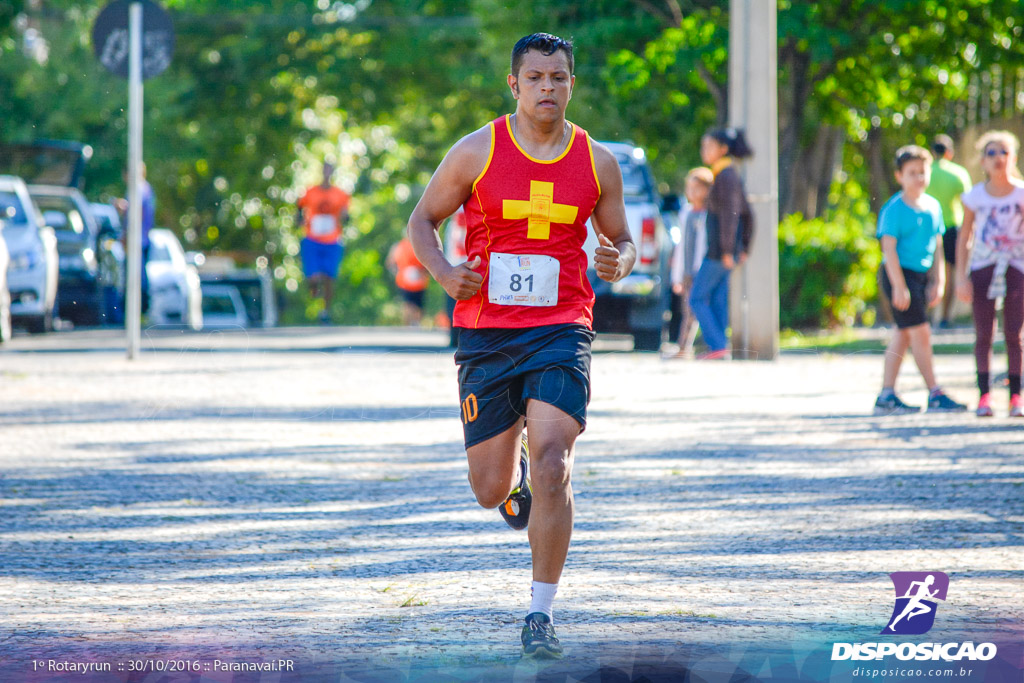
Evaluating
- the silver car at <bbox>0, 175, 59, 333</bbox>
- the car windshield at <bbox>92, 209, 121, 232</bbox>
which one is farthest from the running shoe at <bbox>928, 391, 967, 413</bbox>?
the car windshield at <bbox>92, 209, 121, 232</bbox>

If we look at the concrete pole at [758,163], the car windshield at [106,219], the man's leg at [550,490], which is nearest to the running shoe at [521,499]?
the man's leg at [550,490]

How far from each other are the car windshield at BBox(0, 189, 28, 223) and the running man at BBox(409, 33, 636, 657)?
50.3ft

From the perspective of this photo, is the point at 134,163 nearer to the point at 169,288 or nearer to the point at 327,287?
the point at 327,287

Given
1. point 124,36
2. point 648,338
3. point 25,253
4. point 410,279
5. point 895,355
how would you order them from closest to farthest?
point 895,355 → point 124,36 → point 648,338 → point 25,253 → point 410,279

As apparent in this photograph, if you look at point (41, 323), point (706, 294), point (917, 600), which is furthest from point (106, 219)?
point (917, 600)

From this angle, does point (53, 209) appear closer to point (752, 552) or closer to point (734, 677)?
point (752, 552)

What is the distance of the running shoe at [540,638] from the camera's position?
4.66 meters

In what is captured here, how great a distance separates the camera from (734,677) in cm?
442

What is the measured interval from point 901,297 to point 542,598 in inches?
257

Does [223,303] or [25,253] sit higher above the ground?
[25,253]

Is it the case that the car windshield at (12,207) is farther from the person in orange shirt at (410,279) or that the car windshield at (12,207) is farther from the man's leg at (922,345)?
the man's leg at (922,345)

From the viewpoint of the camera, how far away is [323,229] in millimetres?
18125

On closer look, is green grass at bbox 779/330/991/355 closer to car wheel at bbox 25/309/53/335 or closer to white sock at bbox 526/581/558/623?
car wheel at bbox 25/309/53/335

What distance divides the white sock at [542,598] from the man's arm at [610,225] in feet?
3.20
